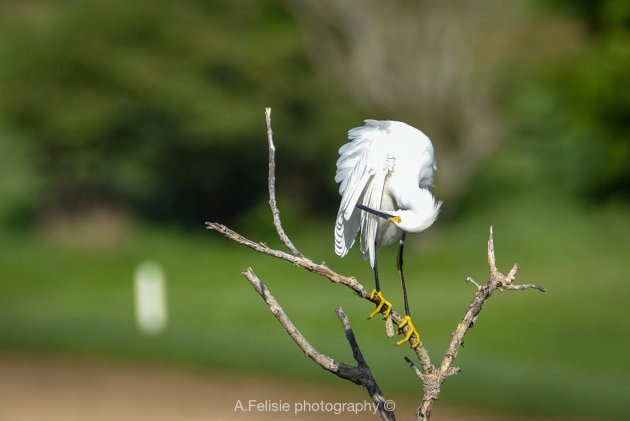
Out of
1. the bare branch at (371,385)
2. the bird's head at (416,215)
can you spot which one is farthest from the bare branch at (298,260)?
the bird's head at (416,215)

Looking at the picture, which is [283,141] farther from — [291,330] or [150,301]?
[291,330]

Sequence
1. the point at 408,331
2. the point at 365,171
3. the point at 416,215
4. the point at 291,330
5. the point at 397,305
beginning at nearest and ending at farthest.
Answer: the point at 291,330 < the point at 408,331 < the point at 416,215 < the point at 365,171 < the point at 397,305

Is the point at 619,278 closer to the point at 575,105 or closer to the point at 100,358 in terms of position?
the point at 575,105

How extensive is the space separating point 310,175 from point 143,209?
13.3 feet

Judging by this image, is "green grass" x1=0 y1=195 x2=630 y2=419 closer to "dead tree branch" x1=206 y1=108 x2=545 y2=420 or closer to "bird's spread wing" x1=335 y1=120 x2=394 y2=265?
"bird's spread wing" x1=335 y1=120 x2=394 y2=265

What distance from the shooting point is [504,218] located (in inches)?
997

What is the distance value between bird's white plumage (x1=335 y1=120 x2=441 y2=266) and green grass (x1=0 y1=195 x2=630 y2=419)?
8020mm

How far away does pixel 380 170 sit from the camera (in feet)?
15.2

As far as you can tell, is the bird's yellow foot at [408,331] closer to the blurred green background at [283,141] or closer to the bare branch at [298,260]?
the bare branch at [298,260]

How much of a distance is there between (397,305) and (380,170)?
42.8 feet

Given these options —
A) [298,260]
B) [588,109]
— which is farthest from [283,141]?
[298,260]

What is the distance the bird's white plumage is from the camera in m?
4.58

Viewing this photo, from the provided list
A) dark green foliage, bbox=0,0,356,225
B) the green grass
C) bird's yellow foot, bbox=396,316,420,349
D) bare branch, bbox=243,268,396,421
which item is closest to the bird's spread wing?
bird's yellow foot, bbox=396,316,420,349

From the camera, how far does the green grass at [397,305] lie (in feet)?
47.0
